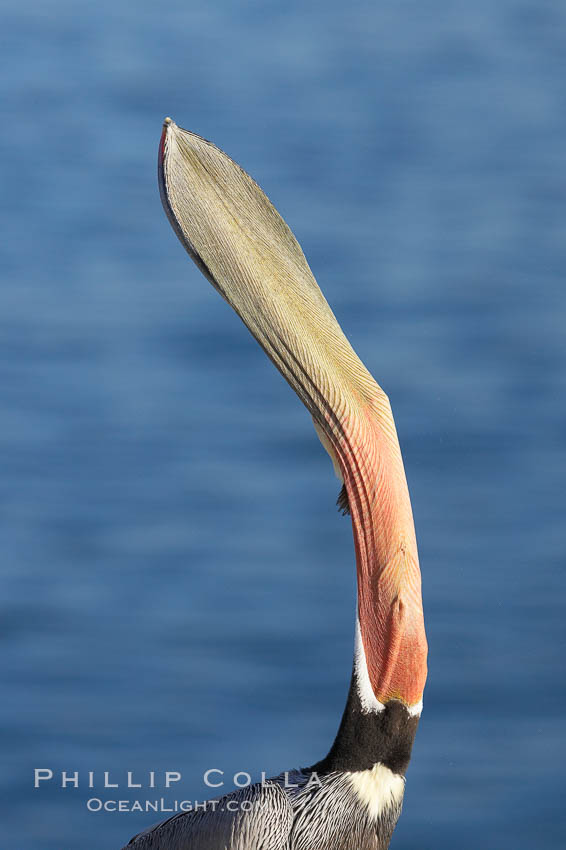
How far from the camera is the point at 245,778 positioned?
3568mm

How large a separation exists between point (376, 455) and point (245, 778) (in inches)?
81.3

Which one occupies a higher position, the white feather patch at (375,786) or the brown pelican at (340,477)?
the brown pelican at (340,477)

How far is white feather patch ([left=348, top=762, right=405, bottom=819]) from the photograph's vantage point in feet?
6.07

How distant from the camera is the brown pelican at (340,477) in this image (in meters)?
→ 1.60

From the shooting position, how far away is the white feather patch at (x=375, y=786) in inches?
72.9

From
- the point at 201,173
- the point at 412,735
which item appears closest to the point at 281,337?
the point at 201,173

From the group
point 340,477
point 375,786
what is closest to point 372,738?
point 375,786

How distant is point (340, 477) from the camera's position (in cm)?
170

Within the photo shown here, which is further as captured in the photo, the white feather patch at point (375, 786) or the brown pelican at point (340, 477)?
the white feather patch at point (375, 786)

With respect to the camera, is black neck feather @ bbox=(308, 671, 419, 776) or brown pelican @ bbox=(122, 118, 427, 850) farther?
black neck feather @ bbox=(308, 671, 419, 776)

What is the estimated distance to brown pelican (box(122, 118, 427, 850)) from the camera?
160 centimetres

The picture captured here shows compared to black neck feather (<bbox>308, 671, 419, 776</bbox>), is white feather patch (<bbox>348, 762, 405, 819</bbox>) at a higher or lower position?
lower

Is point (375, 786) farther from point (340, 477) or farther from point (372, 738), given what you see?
point (340, 477)

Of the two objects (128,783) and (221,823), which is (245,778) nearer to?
(128,783)
